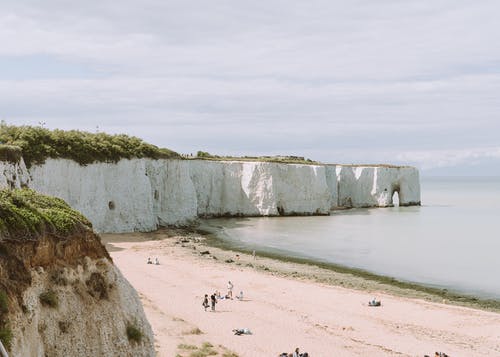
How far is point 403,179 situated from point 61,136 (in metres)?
65.9

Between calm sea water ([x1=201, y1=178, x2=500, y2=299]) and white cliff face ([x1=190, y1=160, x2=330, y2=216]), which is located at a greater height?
white cliff face ([x1=190, y1=160, x2=330, y2=216])

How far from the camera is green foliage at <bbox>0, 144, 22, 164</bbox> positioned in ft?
107

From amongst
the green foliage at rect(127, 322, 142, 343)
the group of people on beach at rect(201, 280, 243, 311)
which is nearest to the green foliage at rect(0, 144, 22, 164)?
the group of people on beach at rect(201, 280, 243, 311)

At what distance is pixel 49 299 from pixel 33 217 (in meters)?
1.82

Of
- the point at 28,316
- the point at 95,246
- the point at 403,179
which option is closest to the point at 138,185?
the point at 95,246

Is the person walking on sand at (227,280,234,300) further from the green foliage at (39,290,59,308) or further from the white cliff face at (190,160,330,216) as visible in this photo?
the white cliff face at (190,160,330,216)

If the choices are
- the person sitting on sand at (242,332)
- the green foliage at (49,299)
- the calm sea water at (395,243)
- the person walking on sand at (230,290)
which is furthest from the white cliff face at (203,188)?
the green foliage at (49,299)

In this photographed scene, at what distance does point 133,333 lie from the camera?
12.6 meters

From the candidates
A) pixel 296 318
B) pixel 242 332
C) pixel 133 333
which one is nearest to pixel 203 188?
pixel 296 318

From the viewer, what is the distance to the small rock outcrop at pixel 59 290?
975 centimetres

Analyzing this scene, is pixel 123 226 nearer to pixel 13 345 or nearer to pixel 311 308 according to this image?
pixel 311 308

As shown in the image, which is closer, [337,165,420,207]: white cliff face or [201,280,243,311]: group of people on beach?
[201,280,243,311]: group of people on beach

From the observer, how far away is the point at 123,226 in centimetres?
4741

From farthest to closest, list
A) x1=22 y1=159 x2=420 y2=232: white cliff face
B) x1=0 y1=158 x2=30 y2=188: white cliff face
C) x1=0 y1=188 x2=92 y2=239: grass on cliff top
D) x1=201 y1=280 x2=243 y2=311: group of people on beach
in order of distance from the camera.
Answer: x1=22 y1=159 x2=420 y2=232: white cliff face < x1=0 y1=158 x2=30 y2=188: white cliff face < x1=201 y1=280 x2=243 y2=311: group of people on beach < x1=0 y1=188 x2=92 y2=239: grass on cliff top
